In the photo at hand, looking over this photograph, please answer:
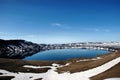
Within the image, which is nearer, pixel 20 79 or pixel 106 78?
pixel 106 78

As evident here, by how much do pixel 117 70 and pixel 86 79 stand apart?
793 cm

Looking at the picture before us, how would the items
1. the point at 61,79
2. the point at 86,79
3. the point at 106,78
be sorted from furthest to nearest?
the point at 61,79 → the point at 86,79 → the point at 106,78

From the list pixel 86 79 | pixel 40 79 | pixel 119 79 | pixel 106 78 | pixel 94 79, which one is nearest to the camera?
pixel 119 79

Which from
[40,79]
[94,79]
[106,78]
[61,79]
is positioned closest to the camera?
[106,78]

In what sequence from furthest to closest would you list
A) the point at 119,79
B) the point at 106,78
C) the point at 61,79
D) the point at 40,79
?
the point at 40,79, the point at 61,79, the point at 106,78, the point at 119,79

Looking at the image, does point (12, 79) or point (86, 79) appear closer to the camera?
point (86, 79)

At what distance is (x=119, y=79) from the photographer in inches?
1529

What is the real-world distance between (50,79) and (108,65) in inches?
682

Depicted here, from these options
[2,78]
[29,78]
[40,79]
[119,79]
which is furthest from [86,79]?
[2,78]

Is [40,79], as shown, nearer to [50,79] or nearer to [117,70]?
[50,79]

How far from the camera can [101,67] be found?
56.7 meters

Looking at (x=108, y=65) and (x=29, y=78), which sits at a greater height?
(x=108, y=65)

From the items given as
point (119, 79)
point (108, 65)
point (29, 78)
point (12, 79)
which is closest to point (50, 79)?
point (29, 78)

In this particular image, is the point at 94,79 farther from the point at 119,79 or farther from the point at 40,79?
the point at 40,79
